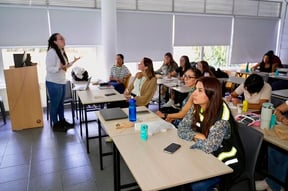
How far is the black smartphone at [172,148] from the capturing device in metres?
1.64

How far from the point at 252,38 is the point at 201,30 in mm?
1905

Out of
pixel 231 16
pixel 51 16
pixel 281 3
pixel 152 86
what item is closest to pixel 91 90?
pixel 152 86

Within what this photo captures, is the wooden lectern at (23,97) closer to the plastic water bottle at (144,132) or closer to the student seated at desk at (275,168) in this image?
the plastic water bottle at (144,132)

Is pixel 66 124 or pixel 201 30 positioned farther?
pixel 201 30

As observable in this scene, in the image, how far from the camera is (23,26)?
468 centimetres

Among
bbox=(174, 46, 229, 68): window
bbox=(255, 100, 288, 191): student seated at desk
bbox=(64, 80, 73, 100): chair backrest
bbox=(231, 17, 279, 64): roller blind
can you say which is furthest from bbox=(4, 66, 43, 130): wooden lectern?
bbox=(231, 17, 279, 64): roller blind

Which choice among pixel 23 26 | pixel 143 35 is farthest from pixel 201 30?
pixel 23 26

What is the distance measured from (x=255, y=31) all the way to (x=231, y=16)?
3.47ft

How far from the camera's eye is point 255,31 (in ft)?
23.4

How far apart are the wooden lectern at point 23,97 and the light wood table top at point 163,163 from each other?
2.80 meters

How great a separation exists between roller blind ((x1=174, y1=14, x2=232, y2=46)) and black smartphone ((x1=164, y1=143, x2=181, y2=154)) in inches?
188

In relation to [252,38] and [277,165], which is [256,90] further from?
[252,38]

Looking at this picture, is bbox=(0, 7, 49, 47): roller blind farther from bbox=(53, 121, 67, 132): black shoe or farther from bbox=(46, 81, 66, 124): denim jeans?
bbox=(53, 121, 67, 132): black shoe

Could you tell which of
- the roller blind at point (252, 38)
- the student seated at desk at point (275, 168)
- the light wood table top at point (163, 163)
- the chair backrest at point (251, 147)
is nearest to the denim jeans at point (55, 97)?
the light wood table top at point (163, 163)
